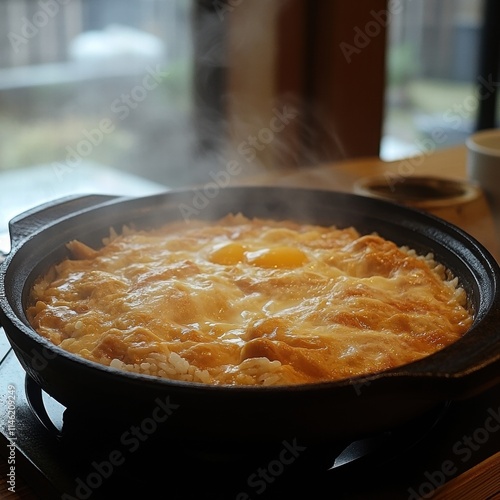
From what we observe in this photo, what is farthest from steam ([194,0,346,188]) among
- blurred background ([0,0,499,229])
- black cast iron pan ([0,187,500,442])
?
black cast iron pan ([0,187,500,442])

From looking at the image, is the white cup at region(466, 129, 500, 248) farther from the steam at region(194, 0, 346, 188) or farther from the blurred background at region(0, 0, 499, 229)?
the steam at region(194, 0, 346, 188)

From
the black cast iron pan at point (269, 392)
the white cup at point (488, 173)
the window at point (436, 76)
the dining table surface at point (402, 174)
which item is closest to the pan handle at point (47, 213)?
the black cast iron pan at point (269, 392)

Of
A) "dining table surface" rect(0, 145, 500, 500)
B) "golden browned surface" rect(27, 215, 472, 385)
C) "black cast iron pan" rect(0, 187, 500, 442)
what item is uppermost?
"black cast iron pan" rect(0, 187, 500, 442)

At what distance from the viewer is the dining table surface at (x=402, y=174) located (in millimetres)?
2381

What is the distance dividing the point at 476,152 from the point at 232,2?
259 centimetres

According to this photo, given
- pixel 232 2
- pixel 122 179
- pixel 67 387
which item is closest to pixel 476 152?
pixel 67 387

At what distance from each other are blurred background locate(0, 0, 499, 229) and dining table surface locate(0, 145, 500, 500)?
120 centimetres

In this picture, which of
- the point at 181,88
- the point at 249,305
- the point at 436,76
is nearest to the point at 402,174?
the point at 249,305

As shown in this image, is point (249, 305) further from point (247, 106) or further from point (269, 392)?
point (247, 106)

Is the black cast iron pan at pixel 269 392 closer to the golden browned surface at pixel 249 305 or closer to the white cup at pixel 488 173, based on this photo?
the golden browned surface at pixel 249 305

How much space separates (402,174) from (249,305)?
1528 mm

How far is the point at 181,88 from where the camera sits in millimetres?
4949

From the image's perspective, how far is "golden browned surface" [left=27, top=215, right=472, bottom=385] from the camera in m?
1.37

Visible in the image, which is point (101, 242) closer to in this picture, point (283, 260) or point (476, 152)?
point (283, 260)
